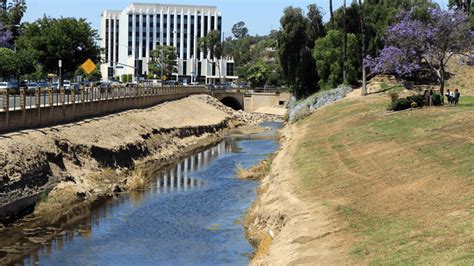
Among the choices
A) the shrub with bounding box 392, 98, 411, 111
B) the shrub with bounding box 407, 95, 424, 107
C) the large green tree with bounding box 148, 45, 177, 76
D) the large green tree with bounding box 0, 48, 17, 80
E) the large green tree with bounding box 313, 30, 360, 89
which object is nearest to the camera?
the shrub with bounding box 407, 95, 424, 107

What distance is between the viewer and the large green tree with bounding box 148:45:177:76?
19288 centimetres

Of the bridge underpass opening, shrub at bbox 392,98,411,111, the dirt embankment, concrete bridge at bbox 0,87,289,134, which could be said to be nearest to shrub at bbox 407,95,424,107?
shrub at bbox 392,98,411,111

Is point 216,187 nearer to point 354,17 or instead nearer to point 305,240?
point 305,240

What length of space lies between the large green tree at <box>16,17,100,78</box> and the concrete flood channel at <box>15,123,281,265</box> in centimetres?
4073

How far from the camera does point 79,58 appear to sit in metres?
88.3

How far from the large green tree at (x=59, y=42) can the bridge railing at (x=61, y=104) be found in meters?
9.63

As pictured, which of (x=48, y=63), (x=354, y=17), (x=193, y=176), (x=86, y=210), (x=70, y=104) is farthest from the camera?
(x=354, y=17)

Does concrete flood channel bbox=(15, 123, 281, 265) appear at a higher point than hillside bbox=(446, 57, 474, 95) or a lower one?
lower

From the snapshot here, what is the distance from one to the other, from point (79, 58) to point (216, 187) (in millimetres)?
50359

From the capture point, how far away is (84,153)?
44844 mm

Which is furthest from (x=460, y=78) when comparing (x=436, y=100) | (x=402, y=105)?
(x=402, y=105)

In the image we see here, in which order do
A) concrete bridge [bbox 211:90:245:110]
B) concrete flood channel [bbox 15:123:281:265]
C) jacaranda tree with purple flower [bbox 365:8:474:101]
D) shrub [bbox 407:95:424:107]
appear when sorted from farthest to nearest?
concrete bridge [bbox 211:90:245:110]
jacaranda tree with purple flower [bbox 365:8:474:101]
shrub [bbox 407:95:424:107]
concrete flood channel [bbox 15:123:281:265]

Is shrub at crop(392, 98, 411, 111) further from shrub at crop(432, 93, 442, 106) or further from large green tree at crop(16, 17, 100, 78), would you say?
large green tree at crop(16, 17, 100, 78)

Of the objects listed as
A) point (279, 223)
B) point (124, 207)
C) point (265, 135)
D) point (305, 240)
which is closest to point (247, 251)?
point (279, 223)
